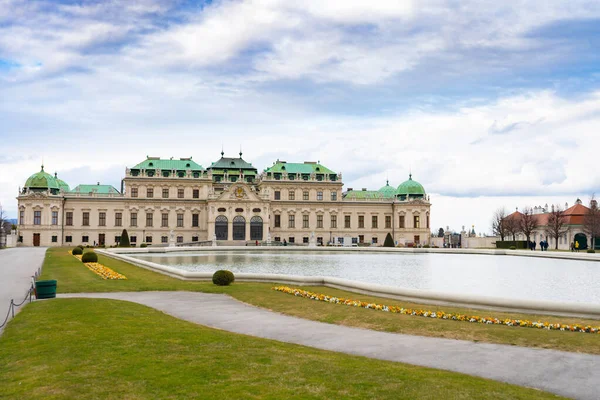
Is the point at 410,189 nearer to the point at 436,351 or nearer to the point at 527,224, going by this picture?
the point at 527,224

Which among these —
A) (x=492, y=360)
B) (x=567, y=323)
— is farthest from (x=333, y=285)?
(x=492, y=360)

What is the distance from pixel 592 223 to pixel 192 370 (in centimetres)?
8074

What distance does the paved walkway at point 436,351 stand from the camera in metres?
10.4

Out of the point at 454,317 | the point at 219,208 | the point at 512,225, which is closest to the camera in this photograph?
the point at 454,317

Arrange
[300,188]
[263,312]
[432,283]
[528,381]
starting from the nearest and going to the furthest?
[528,381] < [263,312] < [432,283] < [300,188]

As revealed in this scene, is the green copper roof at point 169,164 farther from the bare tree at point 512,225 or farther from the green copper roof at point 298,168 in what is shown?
the bare tree at point 512,225

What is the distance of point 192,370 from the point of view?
33.9 ft

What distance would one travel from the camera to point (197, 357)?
11.3 meters

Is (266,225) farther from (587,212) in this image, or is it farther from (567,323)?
(567,323)

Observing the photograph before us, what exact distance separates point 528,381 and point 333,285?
14383 mm

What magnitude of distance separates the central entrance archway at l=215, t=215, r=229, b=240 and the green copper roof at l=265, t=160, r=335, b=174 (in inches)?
532

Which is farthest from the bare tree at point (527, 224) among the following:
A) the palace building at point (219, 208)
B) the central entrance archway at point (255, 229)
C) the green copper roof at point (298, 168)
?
the central entrance archway at point (255, 229)

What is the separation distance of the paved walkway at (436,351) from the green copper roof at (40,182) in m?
83.2

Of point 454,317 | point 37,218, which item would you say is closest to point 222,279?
point 454,317
